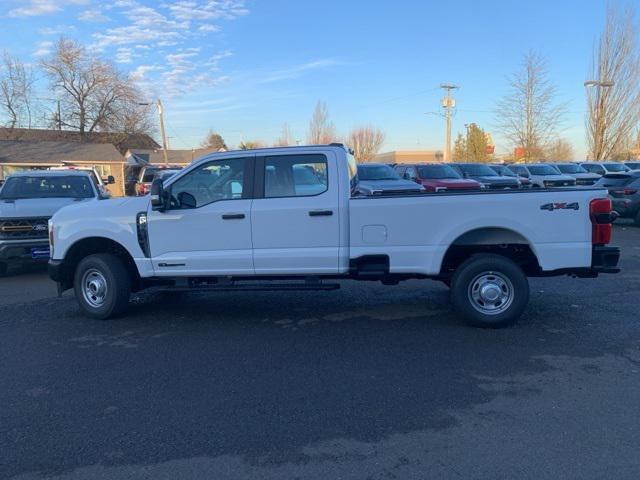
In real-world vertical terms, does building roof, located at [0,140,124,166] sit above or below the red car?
above

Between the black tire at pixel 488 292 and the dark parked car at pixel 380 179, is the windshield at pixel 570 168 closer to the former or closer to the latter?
the dark parked car at pixel 380 179

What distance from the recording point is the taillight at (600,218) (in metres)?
5.83

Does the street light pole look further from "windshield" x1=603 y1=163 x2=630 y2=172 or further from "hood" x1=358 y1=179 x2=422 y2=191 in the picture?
→ "hood" x1=358 y1=179 x2=422 y2=191

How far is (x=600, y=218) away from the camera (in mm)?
5848

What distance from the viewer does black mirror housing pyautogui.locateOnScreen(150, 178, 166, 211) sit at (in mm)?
6113

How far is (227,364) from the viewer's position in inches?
205

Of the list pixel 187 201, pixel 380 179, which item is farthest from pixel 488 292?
pixel 380 179

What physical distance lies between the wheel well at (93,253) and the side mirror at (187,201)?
1093mm

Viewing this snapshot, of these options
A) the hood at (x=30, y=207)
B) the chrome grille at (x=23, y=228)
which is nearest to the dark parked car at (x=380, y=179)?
the hood at (x=30, y=207)

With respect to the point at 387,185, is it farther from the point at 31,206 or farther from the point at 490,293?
the point at 490,293

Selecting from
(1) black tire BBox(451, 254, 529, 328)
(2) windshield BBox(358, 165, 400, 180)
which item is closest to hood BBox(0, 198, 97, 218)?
(1) black tire BBox(451, 254, 529, 328)

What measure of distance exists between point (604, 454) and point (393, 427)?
136 centimetres

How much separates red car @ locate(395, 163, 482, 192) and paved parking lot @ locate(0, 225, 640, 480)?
1087cm

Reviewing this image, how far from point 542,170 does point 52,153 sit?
37.8m
